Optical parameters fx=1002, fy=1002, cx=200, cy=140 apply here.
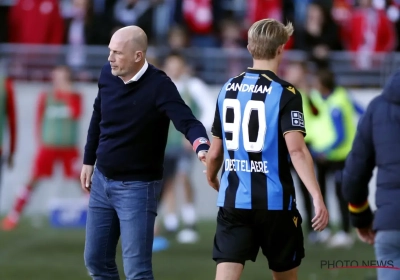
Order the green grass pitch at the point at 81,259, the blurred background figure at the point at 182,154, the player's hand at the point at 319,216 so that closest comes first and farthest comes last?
the player's hand at the point at 319,216 → the green grass pitch at the point at 81,259 → the blurred background figure at the point at 182,154

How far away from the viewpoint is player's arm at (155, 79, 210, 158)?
21.4 ft

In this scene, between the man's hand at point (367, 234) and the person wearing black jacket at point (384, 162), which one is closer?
the person wearing black jacket at point (384, 162)

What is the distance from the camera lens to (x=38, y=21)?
1597cm

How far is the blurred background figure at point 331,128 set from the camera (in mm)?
12906

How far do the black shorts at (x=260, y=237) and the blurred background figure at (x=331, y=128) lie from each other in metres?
6.73

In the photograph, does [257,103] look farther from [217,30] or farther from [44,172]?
[217,30]

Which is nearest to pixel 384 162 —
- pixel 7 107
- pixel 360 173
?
pixel 360 173

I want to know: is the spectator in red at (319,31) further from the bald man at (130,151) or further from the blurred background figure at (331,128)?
the bald man at (130,151)

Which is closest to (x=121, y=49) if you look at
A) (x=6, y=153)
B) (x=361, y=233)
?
(x=361, y=233)

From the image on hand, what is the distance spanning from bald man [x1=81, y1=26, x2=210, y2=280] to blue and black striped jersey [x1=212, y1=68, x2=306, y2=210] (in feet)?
1.44

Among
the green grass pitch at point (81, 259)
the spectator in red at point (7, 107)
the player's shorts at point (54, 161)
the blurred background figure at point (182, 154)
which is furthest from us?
→ the player's shorts at point (54, 161)

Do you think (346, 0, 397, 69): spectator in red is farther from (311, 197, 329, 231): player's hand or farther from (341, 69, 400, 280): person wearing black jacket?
(311, 197, 329, 231): player's hand

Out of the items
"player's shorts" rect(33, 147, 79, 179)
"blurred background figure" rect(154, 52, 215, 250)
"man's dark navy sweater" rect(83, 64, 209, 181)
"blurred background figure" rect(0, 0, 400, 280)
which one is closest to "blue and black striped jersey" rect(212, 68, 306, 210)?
"man's dark navy sweater" rect(83, 64, 209, 181)

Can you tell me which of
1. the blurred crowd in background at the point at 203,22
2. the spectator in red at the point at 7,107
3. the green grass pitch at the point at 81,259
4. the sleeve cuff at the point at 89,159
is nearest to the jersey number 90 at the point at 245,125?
the sleeve cuff at the point at 89,159
